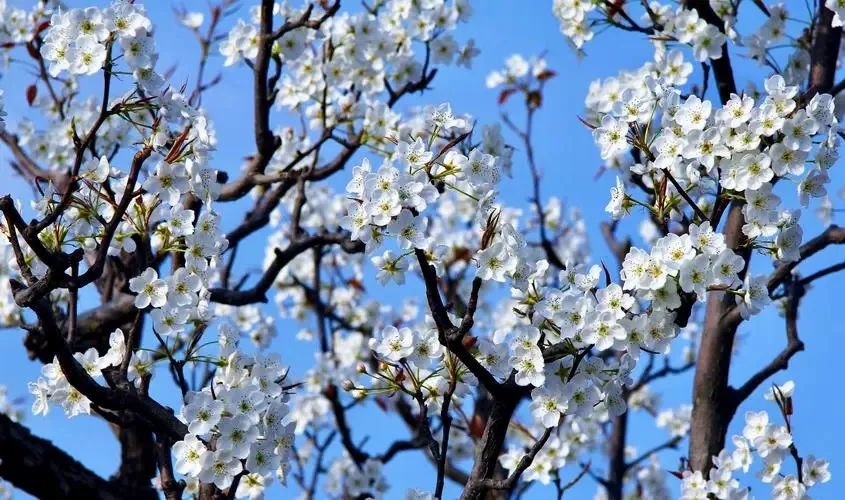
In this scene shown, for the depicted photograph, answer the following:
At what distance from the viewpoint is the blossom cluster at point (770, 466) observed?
11.1ft

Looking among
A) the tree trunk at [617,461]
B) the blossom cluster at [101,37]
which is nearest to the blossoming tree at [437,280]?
the blossom cluster at [101,37]

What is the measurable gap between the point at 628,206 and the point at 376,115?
7.55 ft

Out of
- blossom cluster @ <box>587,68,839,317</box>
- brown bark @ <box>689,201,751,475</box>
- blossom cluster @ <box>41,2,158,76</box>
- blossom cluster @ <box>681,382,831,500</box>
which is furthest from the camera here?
brown bark @ <box>689,201,751,475</box>

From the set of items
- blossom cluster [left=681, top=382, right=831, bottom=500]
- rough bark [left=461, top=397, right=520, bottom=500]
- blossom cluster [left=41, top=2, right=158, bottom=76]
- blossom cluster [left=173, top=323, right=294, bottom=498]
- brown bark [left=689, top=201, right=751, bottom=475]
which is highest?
brown bark [left=689, top=201, right=751, bottom=475]

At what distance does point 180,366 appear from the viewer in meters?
2.88

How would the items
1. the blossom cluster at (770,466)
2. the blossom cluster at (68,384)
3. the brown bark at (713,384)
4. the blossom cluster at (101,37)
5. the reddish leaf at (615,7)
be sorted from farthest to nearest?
the reddish leaf at (615,7)
the brown bark at (713,384)
the blossom cluster at (770,466)
the blossom cluster at (68,384)
the blossom cluster at (101,37)

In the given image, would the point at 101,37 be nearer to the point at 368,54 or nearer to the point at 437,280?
the point at 437,280

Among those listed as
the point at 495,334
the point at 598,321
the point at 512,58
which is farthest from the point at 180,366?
the point at 512,58

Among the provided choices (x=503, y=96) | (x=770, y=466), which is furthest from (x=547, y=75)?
(x=770, y=466)

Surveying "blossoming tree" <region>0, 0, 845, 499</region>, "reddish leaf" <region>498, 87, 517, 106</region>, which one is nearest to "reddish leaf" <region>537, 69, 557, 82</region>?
"reddish leaf" <region>498, 87, 517, 106</region>

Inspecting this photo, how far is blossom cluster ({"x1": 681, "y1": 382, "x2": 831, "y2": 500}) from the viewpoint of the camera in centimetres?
340

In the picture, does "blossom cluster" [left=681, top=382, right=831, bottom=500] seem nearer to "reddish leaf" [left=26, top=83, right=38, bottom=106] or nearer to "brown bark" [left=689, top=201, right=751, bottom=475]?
"brown bark" [left=689, top=201, right=751, bottom=475]

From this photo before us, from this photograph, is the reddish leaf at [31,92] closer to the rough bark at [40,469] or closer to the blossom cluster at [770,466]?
the rough bark at [40,469]

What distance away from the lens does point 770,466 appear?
348 cm
